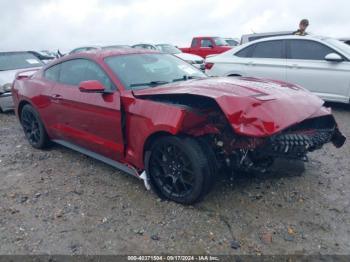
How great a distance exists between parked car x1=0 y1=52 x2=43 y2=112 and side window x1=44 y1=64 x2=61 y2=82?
3.42 m

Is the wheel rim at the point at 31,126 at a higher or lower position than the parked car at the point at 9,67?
lower

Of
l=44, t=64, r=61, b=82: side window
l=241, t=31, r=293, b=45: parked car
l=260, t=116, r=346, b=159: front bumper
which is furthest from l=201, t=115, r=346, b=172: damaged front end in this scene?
l=241, t=31, r=293, b=45: parked car

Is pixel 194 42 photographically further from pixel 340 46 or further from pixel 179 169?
pixel 179 169

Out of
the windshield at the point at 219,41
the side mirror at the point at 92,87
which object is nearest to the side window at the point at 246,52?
the side mirror at the point at 92,87

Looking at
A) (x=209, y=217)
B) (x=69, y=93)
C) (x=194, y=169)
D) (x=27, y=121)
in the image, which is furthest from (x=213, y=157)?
(x=27, y=121)

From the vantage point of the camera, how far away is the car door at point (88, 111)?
370cm

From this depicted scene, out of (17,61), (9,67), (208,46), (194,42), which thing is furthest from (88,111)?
(194,42)

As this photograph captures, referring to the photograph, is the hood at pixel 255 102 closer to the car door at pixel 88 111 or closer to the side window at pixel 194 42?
the car door at pixel 88 111

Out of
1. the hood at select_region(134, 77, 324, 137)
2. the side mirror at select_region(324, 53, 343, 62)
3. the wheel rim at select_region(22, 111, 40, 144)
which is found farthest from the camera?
the side mirror at select_region(324, 53, 343, 62)

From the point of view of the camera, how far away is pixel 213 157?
10.3ft

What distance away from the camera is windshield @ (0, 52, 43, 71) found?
8.85 m

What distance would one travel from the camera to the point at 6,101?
7.89 m

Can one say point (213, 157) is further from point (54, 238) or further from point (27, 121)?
point (27, 121)

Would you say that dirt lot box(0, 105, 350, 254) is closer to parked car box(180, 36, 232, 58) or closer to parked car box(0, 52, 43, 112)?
parked car box(0, 52, 43, 112)
